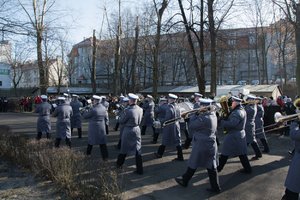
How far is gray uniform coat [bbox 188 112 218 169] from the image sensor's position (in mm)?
7152

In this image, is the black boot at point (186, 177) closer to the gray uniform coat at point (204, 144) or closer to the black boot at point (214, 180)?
the gray uniform coat at point (204, 144)

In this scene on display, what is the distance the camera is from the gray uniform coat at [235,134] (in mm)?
8219

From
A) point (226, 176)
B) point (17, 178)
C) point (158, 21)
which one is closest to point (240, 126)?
point (226, 176)

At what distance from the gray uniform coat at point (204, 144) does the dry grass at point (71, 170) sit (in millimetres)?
1654

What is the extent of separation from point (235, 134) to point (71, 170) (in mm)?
3726

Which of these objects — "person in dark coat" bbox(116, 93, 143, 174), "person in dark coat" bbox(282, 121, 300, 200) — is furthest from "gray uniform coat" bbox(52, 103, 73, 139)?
"person in dark coat" bbox(282, 121, 300, 200)

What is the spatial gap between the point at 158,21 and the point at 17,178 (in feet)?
62.4

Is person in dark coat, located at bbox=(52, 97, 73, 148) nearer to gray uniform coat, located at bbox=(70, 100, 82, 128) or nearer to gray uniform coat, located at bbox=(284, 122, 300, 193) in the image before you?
gray uniform coat, located at bbox=(70, 100, 82, 128)

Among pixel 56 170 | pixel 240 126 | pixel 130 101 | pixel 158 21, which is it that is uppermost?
pixel 158 21

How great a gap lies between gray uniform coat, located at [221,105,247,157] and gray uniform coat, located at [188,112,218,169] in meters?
1.11

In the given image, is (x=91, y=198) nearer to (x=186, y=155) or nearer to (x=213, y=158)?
(x=213, y=158)

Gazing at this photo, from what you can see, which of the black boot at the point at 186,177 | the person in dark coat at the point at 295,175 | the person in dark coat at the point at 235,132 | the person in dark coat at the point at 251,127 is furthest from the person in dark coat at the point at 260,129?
the person in dark coat at the point at 295,175

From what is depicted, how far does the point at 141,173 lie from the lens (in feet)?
28.4

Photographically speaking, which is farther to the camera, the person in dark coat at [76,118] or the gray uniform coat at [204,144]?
the person in dark coat at [76,118]
